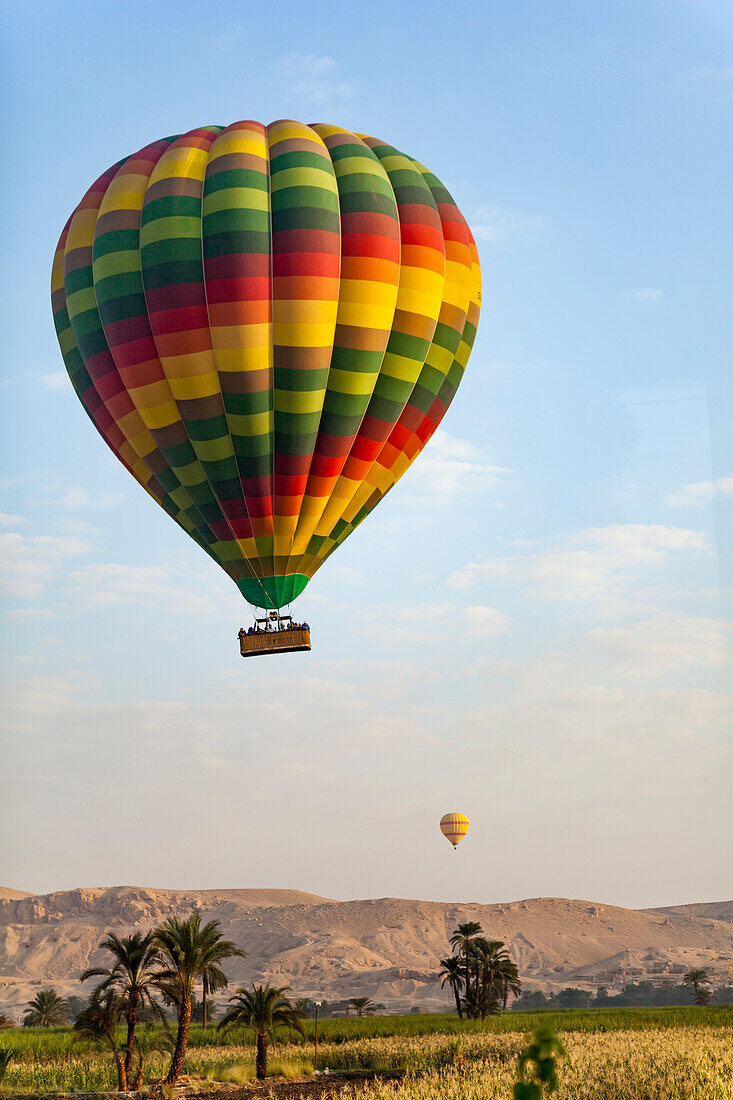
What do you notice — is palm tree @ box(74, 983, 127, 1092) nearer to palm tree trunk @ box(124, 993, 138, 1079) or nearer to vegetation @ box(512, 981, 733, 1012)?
palm tree trunk @ box(124, 993, 138, 1079)

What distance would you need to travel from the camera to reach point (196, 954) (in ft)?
107

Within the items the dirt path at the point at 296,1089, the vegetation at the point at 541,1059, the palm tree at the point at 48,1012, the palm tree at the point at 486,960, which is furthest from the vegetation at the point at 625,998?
the vegetation at the point at 541,1059

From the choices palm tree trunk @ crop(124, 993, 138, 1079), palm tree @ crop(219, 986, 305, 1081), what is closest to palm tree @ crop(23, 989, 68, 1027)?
palm tree @ crop(219, 986, 305, 1081)

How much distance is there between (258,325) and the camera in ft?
82.4

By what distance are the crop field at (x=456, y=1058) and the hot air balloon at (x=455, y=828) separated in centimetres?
1167

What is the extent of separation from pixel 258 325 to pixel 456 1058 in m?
29.7

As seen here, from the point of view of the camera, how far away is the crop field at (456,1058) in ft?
93.6

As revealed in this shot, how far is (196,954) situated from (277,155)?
24.1 metres

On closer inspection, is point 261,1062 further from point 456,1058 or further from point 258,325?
point 258,325

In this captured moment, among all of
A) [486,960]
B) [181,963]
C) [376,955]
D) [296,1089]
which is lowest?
[376,955]

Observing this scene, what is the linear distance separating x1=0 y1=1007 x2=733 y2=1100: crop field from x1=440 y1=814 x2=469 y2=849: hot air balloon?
11.7 meters

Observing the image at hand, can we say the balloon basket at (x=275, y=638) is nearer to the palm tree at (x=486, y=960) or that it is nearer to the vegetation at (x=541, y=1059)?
the vegetation at (x=541, y=1059)

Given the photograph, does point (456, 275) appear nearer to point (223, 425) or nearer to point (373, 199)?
point (373, 199)

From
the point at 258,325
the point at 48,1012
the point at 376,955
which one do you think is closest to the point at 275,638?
the point at 258,325
